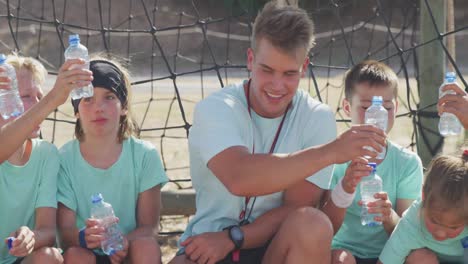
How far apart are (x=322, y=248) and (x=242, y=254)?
34cm

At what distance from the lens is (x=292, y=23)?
9.95 ft

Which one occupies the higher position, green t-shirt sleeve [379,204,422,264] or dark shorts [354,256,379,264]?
green t-shirt sleeve [379,204,422,264]

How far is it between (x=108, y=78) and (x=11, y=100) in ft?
1.27

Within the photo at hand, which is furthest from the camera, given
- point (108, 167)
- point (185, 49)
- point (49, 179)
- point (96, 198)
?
point (185, 49)

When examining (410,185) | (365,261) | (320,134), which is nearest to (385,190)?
(410,185)

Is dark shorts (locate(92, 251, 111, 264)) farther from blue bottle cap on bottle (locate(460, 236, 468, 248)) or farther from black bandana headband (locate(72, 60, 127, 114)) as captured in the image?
blue bottle cap on bottle (locate(460, 236, 468, 248))

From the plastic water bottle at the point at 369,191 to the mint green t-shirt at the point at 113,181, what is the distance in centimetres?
77

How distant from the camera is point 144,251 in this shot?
3066 millimetres

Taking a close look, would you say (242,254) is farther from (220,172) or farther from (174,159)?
(174,159)

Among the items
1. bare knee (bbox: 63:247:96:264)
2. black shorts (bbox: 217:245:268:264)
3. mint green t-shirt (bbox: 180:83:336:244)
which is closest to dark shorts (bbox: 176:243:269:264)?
black shorts (bbox: 217:245:268:264)

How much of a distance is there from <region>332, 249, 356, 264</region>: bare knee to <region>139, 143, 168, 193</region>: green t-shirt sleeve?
731 millimetres

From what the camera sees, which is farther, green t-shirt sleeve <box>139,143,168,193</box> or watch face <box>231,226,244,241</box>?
green t-shirt sleeve <box>139,143,168,193</box>

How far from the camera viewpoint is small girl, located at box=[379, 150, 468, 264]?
9.91ft

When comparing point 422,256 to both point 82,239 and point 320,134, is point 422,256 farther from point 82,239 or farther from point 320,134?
point 82,239
